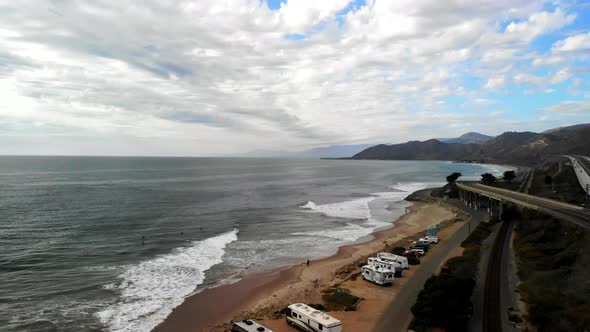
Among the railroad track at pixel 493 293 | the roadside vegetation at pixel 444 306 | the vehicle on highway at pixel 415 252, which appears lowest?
the vehicle on highway at pixel 415 252

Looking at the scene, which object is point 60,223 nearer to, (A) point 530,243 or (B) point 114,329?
(B) point 114,329

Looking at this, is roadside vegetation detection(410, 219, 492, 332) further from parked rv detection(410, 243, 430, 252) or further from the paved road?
parked rv detection(410, 243, 430, 252)

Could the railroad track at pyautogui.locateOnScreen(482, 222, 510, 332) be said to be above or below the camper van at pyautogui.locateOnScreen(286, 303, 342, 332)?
above

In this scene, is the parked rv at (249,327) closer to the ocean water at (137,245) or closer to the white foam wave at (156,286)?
the white foam wave at (156,286)

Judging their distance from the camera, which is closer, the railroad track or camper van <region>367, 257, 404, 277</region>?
the railroad track

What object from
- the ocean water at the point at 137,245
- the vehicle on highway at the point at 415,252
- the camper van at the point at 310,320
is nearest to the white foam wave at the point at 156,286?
the ocean water at the point at 137,245

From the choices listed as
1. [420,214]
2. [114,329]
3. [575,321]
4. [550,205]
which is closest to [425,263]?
[575,321]

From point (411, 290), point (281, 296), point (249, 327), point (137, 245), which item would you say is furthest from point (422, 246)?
point (137, 245)

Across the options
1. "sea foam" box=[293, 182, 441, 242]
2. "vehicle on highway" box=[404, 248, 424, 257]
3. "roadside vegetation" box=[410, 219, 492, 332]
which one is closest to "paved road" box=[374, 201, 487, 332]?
"vehicle on highway" box=[404, 248, 424, 257]
